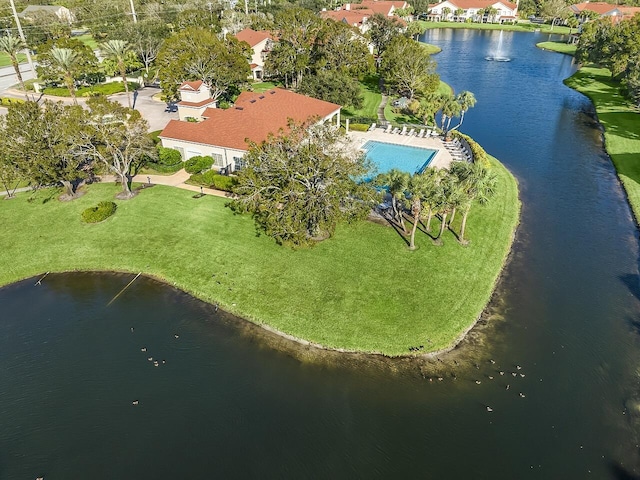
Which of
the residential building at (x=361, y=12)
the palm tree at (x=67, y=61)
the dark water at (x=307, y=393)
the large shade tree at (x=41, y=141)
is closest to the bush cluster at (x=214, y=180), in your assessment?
the large shade tree at (x=41, y=141)

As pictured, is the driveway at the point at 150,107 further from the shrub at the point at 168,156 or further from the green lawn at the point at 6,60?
the green lawn at the point at 6,60

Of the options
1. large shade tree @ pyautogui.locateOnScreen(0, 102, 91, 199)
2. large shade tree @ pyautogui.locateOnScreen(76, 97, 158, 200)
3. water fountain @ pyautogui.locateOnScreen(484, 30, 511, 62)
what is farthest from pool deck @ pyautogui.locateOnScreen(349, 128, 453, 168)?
water fountain @ pyautogui.locateOnScreen(484, 30, 511, 62)

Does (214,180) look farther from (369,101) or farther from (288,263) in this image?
(369,101)

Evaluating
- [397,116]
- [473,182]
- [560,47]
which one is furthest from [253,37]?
[560,47]

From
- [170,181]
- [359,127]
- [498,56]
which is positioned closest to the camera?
[170,181]

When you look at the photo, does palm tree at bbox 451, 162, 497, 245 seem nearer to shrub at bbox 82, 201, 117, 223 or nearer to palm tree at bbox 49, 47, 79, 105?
shrub at bbox 82, 201, 117, 223

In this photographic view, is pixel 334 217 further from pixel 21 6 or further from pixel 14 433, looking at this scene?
pixel 21 6

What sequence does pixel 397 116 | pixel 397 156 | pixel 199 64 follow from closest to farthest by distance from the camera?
1. pixel 397 156
2. pixel 199 64
3. pixel 397 116
